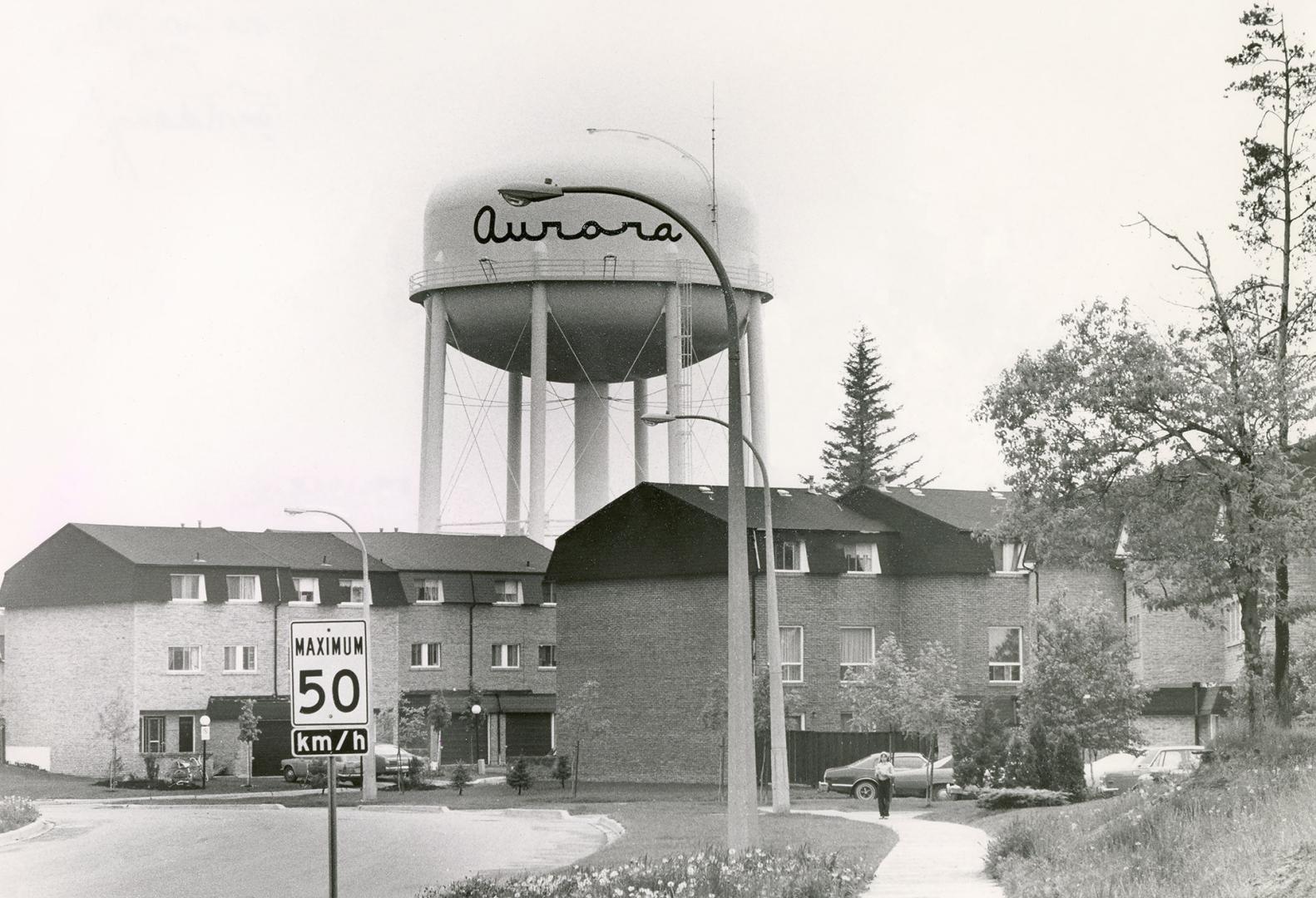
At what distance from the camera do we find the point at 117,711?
71688 mm

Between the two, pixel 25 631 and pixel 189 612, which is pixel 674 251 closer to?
pixel 189 612

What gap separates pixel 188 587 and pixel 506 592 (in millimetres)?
14810

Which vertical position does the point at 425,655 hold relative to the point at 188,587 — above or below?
below

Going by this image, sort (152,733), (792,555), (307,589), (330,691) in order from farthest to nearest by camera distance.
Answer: (307,589) → (152,733) → (792,555) → (330,691)

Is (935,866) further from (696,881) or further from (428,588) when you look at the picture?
(428,588)

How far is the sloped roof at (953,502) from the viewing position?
2618 inches

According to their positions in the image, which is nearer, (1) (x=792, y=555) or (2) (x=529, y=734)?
(1) (x=792, y=555)

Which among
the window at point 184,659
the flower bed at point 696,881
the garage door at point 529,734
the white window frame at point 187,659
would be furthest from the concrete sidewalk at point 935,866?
the garage door at point 529,734

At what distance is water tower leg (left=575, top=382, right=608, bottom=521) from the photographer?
75.4 meters

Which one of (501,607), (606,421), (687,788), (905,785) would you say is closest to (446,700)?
(501,607)

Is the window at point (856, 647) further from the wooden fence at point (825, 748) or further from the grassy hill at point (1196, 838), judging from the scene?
the grassy hill at point (1196, 838)

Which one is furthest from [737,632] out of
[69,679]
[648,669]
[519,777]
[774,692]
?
[69,679]

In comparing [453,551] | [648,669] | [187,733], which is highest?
[453,551]

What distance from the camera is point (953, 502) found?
228 ft
